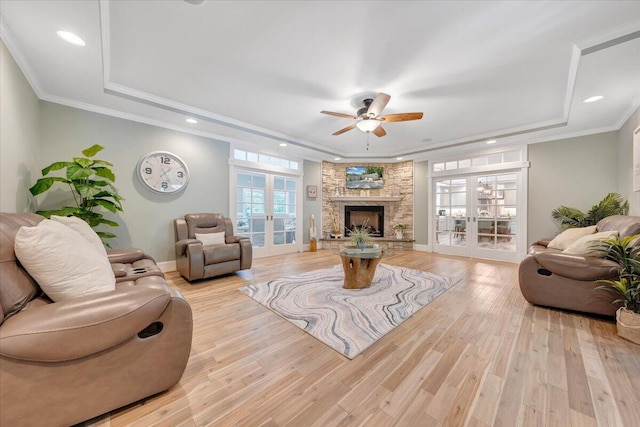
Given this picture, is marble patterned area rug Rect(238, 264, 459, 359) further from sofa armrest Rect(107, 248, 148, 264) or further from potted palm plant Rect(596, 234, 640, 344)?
potted palm plant Rect(596, 234, 640, 344)

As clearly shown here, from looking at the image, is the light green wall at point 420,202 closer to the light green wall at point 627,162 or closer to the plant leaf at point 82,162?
the light green wall at point 627,162

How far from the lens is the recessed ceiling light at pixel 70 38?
1895 mm

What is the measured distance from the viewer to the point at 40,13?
5.57 ft

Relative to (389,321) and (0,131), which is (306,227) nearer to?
(389,321)

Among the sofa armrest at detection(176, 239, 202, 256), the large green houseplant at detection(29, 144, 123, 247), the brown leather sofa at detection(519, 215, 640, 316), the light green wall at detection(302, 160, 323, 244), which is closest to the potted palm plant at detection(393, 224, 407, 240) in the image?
the light green wall at detection(302, 160, 323, 244)

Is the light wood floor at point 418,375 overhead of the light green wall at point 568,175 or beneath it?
beneath

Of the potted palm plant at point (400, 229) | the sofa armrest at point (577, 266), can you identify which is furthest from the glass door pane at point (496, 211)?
the sofa armrest at point (577, 266)

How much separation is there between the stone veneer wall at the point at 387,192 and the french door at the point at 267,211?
3.12ft

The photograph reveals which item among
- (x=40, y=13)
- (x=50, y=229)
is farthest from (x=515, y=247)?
(x=40, y=13)

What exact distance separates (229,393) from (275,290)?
1.67 m

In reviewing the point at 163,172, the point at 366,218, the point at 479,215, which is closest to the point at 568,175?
the point at 479,215

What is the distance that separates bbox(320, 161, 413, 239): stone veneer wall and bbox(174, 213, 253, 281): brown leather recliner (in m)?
2.90

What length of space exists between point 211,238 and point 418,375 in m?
3.35

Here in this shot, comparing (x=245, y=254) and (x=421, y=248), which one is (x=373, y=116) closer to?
(x=245, y=254)
